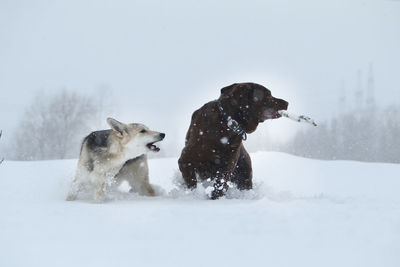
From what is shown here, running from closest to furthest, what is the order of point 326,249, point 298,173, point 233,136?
point 326,249 < point 233,136 < point 298,173

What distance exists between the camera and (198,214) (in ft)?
12.1

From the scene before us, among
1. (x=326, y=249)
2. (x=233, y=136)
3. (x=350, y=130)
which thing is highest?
(x=350, y=130)

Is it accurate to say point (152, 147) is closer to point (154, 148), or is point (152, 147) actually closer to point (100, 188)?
point (154, 148)

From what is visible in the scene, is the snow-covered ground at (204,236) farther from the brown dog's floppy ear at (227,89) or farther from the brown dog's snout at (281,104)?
the brown dog's floppy ear at (227,89)

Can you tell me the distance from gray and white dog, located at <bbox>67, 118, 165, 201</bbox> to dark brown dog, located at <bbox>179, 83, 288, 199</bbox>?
77 centimetres

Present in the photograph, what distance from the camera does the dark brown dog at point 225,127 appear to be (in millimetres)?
5137

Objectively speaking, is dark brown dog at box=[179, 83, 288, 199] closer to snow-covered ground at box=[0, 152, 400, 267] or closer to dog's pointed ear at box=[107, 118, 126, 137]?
dog's pointed ear at box=[107, 118, 126, 137]

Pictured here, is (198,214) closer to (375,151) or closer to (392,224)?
(392,224)

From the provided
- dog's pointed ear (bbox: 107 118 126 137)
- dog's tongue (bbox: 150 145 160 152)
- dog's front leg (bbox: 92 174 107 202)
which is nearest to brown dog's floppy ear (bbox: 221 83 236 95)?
dog's tongue (bbox: 150 145 160 152)

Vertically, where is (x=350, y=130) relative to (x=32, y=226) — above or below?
above

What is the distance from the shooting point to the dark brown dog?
16.9 feet

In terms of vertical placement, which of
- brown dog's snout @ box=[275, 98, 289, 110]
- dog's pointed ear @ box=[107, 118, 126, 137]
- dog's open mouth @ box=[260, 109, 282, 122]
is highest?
brown dog's snout @ box=[275, 98, 289, 110]

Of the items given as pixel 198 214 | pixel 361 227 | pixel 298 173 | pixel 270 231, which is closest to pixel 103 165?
pixel 198 214

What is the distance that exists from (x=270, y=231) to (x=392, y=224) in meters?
1.01
